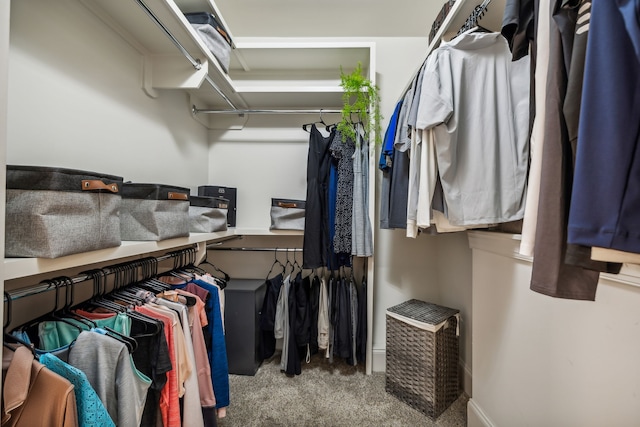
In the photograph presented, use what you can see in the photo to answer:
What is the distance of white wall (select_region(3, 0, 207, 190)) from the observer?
0.84m

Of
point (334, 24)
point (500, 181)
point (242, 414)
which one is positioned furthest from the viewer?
point (334, 24)

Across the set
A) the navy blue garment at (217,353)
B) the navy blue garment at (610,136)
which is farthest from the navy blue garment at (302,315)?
the navy blue garment at (610,136)

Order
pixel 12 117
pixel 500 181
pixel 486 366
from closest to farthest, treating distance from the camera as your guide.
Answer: pixel 12 117, pixel 500 181, pixel 486 366

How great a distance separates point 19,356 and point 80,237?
271 mm

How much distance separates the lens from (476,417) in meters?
1.25

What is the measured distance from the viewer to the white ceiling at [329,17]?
1.77 metres

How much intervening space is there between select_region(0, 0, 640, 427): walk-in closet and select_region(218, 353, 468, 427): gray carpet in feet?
0.05

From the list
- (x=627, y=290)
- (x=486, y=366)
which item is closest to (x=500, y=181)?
(x=627, y=290)

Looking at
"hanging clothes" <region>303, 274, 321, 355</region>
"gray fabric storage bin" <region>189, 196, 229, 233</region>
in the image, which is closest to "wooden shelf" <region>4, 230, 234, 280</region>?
"gray fabric storage bin" <region>189, 196, 229, 233</region>

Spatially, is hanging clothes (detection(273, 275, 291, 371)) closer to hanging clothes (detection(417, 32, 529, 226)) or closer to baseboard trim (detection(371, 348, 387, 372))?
baseboard trim (detection(371, 348, 387, 372))

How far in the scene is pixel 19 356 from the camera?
56 cm

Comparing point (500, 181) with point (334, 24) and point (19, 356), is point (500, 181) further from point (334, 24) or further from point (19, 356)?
point (334, 24)

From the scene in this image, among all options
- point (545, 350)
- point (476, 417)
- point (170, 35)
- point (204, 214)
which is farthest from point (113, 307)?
point (476, 417)

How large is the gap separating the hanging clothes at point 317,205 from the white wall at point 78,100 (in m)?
0.85
